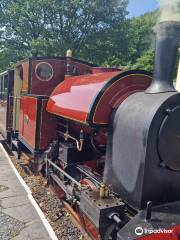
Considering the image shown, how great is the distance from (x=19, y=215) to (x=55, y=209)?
0.56 meters

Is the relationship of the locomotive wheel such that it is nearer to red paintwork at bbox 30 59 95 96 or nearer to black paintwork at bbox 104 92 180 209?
black paintwork at bbox 104 92 180 209

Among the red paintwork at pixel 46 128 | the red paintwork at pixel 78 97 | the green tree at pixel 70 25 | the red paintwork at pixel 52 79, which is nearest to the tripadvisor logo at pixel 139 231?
the red paintwork at pixel 78 97

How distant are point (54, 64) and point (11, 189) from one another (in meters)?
2.51

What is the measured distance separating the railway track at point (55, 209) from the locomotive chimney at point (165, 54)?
195cm

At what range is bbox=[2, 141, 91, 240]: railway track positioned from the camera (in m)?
4.01

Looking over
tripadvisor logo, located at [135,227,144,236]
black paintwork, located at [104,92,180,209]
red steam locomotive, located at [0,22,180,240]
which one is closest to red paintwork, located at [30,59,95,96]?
red steam locomotive, located at [0,22,180,240]

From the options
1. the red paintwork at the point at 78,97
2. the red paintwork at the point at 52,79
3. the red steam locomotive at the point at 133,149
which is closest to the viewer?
the red steam locomotive at the point at 133,149

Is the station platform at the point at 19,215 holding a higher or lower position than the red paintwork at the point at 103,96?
lower

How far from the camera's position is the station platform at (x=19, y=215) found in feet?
13.1

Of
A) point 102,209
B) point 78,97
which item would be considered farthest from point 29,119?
point 102,209

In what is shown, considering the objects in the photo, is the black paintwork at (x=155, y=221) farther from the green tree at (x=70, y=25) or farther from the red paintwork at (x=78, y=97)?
the green tree at (x=70, y=25)

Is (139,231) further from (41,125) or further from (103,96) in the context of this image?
(41,125)

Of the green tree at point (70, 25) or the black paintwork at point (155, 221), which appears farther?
the green tree at point (70, 25)

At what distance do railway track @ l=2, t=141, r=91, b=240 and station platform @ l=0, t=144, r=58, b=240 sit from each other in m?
0.10
